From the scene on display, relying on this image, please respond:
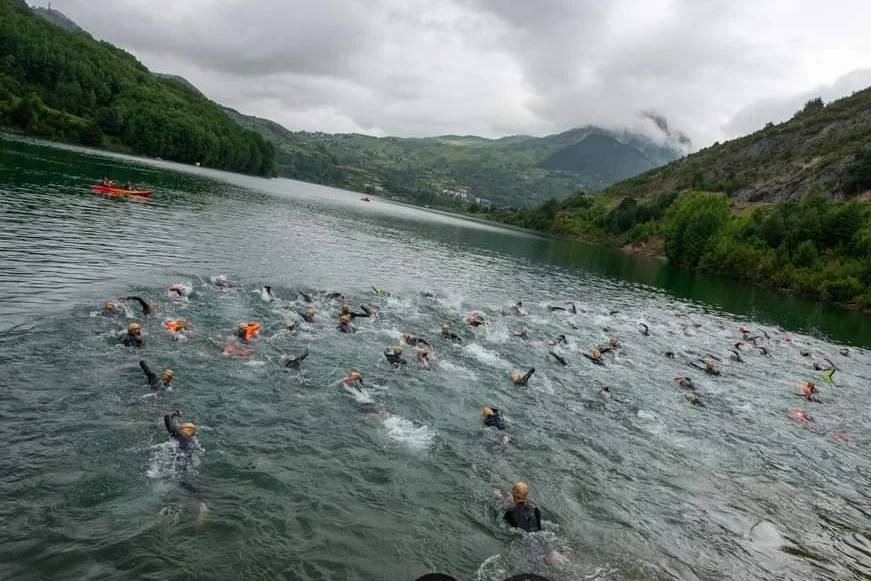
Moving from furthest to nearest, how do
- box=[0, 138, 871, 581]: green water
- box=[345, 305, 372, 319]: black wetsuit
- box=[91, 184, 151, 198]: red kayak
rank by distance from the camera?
box=[91, 184, 151, 198]: red kayak
box=[345, 305, 372, 319]: black wetsuit
box=[0, 138, 871, 581]: green water

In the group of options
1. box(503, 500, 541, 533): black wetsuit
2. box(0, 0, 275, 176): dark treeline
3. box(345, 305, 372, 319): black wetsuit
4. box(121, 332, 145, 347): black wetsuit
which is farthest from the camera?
box(0, 0, 275, 176): dark treeline

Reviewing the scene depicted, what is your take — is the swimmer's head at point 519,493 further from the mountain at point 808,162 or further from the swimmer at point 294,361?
the mountain at point 808,162

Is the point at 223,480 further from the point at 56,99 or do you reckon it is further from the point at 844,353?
the point at 56,99

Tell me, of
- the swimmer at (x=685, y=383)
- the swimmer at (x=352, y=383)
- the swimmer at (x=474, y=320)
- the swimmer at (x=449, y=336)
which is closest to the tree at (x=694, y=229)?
the swimmer at (x=474, y=320)

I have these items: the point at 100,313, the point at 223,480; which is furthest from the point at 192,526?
the point at 100,313

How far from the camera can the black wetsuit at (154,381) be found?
1819cm

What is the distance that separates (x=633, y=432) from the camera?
73.3ft

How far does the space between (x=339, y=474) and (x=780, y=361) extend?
4194cm

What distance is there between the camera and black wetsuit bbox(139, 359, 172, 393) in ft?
59.7

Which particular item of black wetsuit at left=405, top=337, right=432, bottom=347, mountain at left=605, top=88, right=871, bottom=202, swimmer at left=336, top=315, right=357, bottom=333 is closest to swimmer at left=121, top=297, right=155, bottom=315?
swimmer at left=336, top=315, right=357, bottom=333

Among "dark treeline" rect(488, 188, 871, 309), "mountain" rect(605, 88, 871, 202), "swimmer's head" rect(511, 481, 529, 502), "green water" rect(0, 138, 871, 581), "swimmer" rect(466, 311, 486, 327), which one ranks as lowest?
"green water" rect(0, 138, 871, 581)

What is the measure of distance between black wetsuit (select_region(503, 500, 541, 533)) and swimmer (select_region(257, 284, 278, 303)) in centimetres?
2424

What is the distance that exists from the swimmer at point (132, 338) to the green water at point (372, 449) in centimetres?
46

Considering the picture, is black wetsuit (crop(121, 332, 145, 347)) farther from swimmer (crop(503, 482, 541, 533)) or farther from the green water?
swimmer (crop(503, 482, 541, 533))
